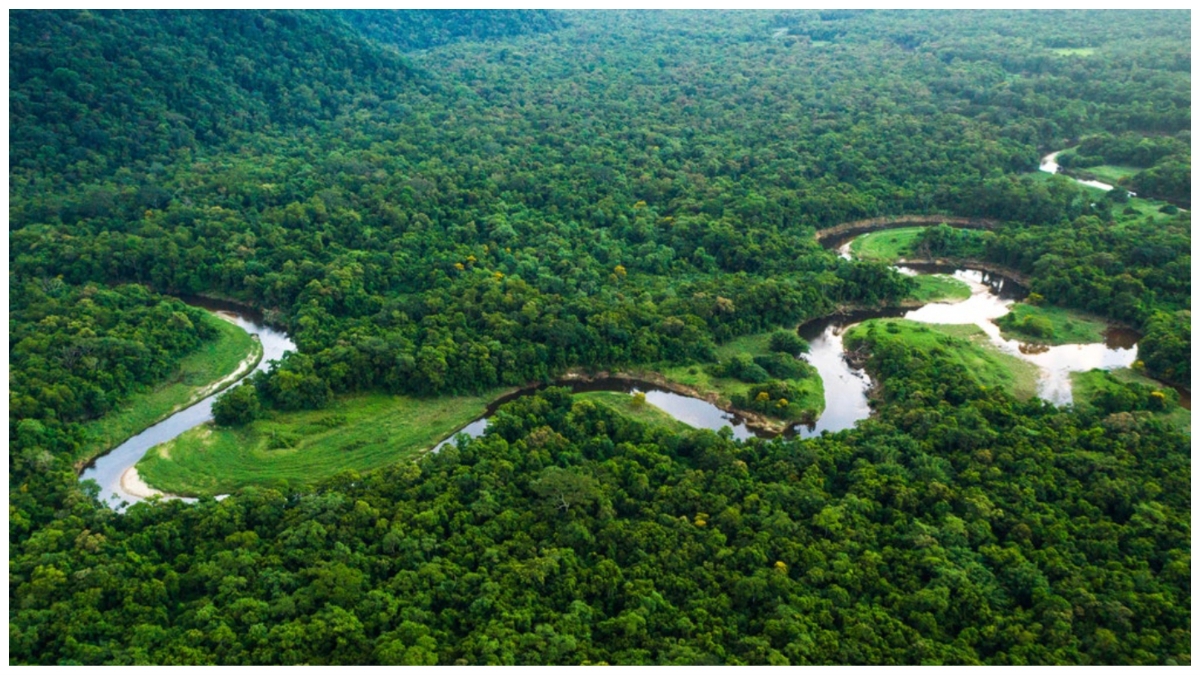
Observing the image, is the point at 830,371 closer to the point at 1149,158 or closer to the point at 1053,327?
the point at 1053,327

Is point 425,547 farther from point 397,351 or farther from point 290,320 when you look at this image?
point 290,320

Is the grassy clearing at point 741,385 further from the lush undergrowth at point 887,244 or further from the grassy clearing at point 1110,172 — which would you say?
the grassy clearing at point 1110,172

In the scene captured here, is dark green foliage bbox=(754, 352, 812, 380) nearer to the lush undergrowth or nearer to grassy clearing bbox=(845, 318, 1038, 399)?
grassy clearing bbox=(845, 318, 1038, 399)

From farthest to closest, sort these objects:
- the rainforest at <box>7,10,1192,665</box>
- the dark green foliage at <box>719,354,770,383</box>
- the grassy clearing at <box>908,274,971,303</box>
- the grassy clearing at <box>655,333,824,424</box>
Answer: the grassy clearing at <box>908,274,971,303</box>, the dark green foliage at <box>719,354,770,383</box>, the grassy clearing at <box>655,333,824,424</box>, the rainforest at <box>7,10,1192,665</box>

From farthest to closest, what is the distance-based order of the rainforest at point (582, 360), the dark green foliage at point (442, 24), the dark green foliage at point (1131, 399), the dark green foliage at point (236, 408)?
the dark green foliage at point (442, 24) → the dark green foliage at point (1131, 399) → the dark green foliage at point (236, 408) → the rainforest at point (582, 360)

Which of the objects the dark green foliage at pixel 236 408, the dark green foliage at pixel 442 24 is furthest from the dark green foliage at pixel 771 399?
the dark green foliage at pixel 442 24

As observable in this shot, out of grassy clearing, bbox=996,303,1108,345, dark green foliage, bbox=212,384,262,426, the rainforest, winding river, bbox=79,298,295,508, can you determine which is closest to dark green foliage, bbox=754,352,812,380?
the rainforest
